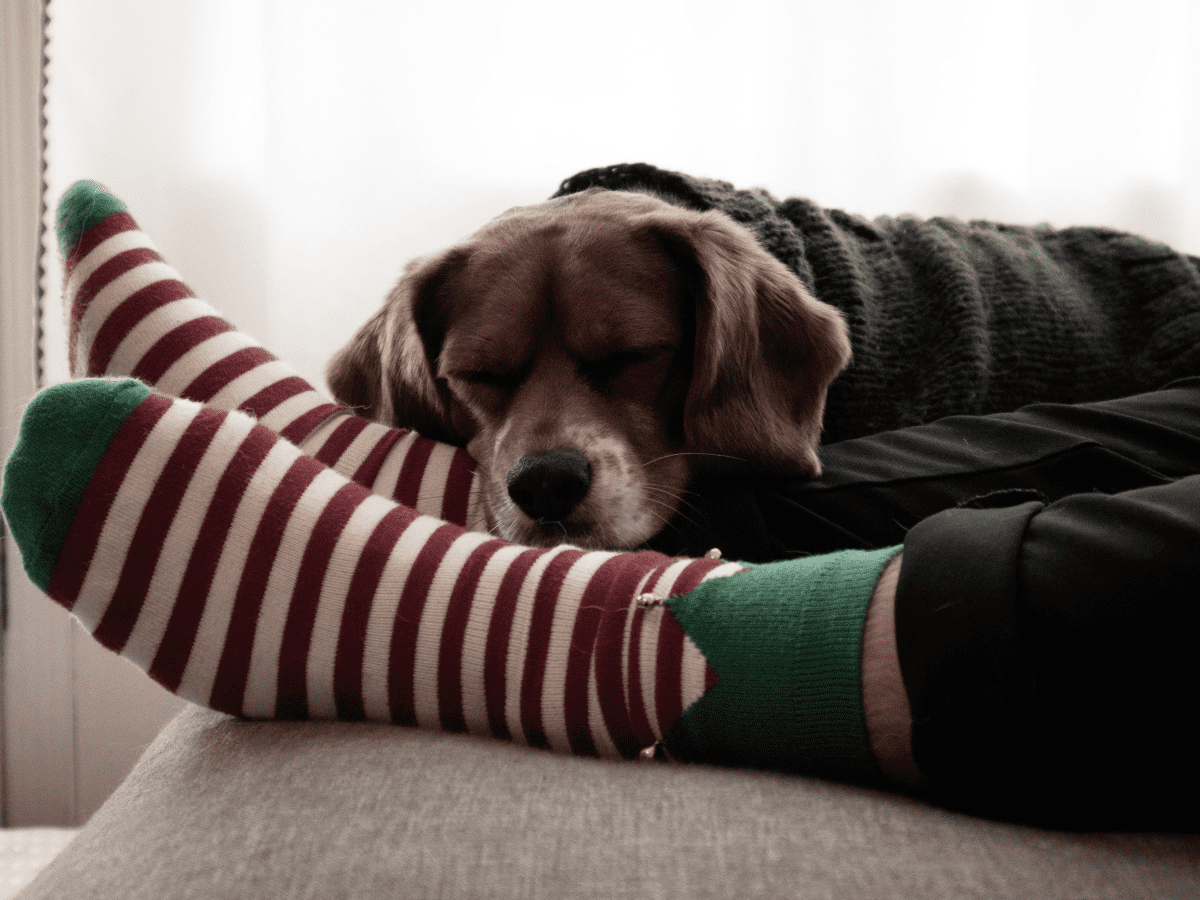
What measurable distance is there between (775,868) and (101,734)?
2.07m

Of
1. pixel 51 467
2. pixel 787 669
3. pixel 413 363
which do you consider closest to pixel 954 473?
pixel 787 669

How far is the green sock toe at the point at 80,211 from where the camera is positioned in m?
1.26

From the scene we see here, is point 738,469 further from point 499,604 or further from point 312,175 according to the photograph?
point 312,175

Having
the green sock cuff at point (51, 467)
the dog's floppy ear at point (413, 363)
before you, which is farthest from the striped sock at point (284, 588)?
the dog's floppy ear at point (413, 363)

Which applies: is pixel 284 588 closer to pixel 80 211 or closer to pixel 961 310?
pixel 80 211

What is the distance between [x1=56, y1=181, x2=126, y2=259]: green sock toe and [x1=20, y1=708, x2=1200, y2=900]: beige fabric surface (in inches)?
32.4

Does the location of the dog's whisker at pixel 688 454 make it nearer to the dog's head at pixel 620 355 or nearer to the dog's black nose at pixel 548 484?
the dog's head at pixel 620 355

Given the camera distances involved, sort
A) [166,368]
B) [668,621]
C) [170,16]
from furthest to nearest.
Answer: [170,16] → [166,368] → [668,621]

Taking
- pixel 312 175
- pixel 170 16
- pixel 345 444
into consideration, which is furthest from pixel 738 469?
pixel 170 16

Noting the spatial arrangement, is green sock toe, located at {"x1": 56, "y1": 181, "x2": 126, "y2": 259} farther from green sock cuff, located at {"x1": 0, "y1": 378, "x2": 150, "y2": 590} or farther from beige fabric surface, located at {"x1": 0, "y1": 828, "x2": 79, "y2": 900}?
beige fabric surface, located at {"x1": 0, "y1": 828, "x2": 79, "y2": 900}

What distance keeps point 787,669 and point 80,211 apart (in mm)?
1106

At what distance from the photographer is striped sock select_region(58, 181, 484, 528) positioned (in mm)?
1240

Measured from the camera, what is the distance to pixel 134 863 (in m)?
0.67

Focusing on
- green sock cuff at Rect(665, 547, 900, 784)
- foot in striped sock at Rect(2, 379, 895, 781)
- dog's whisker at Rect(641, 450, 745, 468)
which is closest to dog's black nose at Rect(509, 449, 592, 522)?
dog's whisker at Rect(641, 450, 745, 468)
